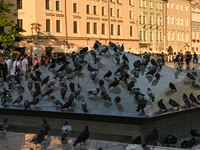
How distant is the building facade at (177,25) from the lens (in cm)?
6619

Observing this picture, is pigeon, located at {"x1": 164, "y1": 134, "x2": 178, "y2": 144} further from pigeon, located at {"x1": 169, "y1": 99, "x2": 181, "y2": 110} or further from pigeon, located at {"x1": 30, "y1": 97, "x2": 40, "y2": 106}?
pigeon, located at {"x1": 30, "y1": 97, "x2": 40, "y2": 106}

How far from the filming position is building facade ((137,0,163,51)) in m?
59.1

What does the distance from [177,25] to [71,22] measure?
29.9 meters

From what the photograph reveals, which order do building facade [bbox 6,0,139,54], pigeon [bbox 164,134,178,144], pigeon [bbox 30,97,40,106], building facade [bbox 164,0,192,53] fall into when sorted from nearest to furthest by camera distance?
pigeon [bbox 164,134,178,144] < pigeon [bbox 30,97,40,106] < building facade [bbox 6,0,139,54] < building facade [bbox 164,0,192,53]

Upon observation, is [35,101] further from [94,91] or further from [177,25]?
[177,25]

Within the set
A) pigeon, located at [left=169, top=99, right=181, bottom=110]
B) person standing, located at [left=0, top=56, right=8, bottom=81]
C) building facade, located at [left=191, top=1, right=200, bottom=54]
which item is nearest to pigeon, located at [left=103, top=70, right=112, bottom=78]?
pigeon, located at [left=169, top=99, right=181, bottom=110]

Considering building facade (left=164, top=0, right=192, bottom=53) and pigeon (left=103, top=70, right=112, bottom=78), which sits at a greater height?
building facade (left=164, top=0, right=192, bottom=53)

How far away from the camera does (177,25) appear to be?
69250 mm

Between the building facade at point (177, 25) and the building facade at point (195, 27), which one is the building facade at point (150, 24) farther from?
the building facade at point (195, 27)

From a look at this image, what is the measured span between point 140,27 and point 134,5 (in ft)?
13.1

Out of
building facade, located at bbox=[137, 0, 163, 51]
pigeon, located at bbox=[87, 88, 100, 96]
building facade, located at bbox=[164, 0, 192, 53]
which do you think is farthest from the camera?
building facade, located at bbox=[164, 0, 192, 53]

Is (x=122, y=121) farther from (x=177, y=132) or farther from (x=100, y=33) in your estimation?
(x=100, y=33)

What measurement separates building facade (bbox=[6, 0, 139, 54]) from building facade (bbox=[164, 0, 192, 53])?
1221cm

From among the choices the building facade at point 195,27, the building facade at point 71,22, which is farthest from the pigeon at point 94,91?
the building facade at point 195,27
